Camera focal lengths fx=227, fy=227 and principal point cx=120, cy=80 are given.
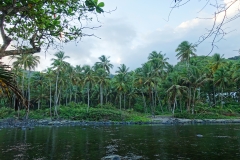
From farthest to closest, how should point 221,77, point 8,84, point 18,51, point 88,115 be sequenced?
point 221,77, point 88,115, point 18,51, point 8,84

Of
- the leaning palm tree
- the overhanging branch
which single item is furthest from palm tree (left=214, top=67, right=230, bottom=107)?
the leaning palm tree

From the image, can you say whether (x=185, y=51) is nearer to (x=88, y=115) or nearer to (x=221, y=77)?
(x=221, y=77)

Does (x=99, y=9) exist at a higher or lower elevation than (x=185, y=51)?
lower

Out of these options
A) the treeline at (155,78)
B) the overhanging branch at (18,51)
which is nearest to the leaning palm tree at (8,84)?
the overhanging branch at (18,51)

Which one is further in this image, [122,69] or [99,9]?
[122,69]

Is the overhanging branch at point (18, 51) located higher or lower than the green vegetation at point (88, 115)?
higher

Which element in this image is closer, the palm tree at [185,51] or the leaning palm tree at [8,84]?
the leaning palm tree at [8,84]

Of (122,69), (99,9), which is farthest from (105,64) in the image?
(99,9)

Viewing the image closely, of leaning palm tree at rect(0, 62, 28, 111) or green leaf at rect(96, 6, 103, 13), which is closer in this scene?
leaning palm tree at rect(0, 62, 28, 111)

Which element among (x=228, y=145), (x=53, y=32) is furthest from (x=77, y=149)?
(x=53, y=32)

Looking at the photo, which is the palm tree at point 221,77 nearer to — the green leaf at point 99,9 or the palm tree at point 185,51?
the palm tree at point 185,51

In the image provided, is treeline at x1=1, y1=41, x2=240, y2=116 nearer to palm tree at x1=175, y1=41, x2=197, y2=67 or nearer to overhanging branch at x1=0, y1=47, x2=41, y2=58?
palm tree at x1=175, y1=41, x2=197, y2=67

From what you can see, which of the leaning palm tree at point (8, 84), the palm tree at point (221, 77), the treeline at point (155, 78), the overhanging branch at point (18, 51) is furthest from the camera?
the palm tree at point (221, 77)

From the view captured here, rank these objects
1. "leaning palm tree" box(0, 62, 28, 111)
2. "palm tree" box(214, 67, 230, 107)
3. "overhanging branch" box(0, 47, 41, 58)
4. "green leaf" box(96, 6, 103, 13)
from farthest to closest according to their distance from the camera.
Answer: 1. "palm tree" box(214, 67, 230, 107)
2. "green leaf" box(96, 6, 103, 13)
3. "overhanging branch" box(0, 47, 41, 58)
4. "leaning palm tree" box(0, 62, 28, 111)
